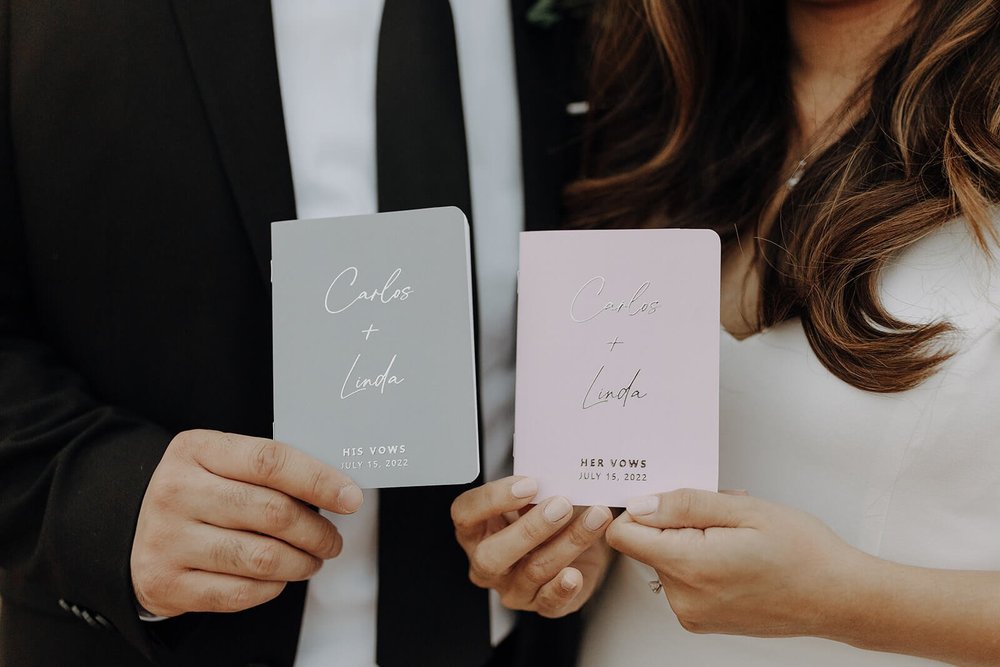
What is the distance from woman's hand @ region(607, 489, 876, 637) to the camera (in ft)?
2.91

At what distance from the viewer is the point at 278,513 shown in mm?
892

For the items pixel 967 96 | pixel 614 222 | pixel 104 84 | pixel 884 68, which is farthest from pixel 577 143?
pixel 104 84

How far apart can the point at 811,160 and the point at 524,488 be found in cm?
63

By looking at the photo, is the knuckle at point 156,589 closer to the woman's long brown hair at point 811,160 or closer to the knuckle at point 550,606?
the knuckle at point 550,606

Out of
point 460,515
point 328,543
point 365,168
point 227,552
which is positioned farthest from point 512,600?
point 365,168

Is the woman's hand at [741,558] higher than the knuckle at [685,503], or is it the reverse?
the knuckle at [685,503]

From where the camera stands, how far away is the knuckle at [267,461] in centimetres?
87

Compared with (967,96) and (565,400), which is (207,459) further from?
(967,96)

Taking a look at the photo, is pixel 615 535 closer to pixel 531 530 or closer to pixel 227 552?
pixel 531 530

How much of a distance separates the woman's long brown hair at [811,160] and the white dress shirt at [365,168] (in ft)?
0.67

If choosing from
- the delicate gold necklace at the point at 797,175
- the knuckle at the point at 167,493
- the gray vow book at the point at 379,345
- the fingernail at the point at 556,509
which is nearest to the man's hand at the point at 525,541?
the fingernail at the point at 556,509

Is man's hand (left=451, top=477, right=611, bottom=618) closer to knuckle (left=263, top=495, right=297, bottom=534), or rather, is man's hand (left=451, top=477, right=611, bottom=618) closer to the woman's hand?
the woman's hand

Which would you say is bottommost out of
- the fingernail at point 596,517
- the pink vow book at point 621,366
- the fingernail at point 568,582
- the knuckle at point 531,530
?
the fingernail at point 568,582

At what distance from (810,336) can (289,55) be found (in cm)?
78
